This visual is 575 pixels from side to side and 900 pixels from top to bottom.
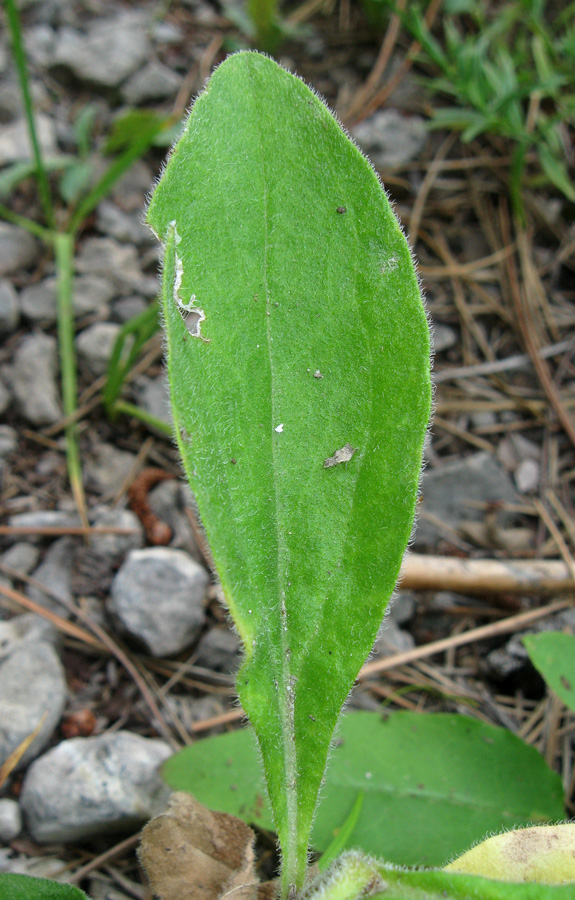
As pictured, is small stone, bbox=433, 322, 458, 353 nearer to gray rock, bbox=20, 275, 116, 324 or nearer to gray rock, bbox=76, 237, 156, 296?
gray rock, bbox=76, 237, 156, 296

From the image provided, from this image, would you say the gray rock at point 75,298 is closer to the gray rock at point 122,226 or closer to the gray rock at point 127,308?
the gray rock at point 127,308

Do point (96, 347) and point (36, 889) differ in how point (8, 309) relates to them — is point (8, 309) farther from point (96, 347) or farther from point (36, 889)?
point (36, 889)

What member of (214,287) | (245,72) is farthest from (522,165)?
(214,287)

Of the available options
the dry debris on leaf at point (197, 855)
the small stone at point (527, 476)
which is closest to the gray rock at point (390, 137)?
the small stone at point (527, 476)

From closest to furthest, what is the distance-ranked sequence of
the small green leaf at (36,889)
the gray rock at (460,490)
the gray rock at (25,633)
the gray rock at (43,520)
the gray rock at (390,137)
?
1. the small green leaf at (36,889)
2. the gray rock at (25,633)
3. the gray rock at (43,520)
4. the gray rock at (460,490)
5. the gray rock at (390,137)

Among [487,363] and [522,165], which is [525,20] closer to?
[522,165]

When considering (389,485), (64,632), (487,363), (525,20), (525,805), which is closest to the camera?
(389,485)

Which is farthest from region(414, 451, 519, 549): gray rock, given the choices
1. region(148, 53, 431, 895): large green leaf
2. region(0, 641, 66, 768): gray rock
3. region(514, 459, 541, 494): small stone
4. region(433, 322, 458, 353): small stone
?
region(0, 641, 66, 768): gray rock
